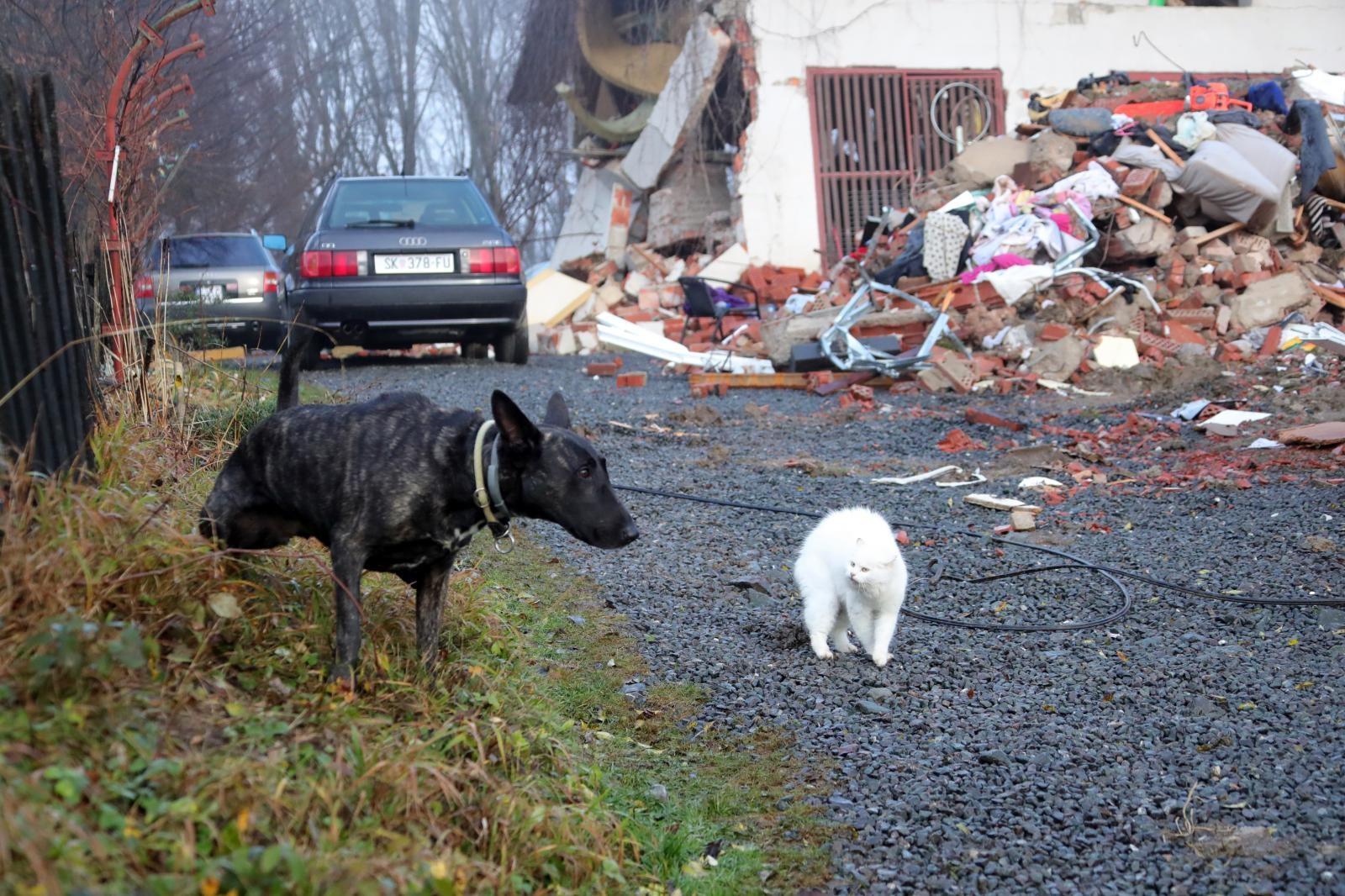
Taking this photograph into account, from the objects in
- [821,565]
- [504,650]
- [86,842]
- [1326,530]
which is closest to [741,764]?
[504,650]

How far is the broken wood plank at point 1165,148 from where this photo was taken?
16.1 metres

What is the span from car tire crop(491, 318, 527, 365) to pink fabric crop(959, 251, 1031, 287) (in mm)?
5357

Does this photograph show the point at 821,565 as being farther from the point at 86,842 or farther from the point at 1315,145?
the point at 1315,145

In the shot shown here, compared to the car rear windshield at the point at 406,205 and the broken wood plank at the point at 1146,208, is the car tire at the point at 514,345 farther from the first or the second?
the broken wood plank at the point at 1146,208

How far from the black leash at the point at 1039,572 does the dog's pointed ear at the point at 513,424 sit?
2.84 meters

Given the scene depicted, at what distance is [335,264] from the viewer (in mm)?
12531

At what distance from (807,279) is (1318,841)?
53.8 ft

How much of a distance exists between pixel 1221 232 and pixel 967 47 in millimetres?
6498

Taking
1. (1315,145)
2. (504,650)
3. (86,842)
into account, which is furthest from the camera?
(1315,145)

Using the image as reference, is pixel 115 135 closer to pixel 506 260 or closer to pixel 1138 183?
pixel 506 260

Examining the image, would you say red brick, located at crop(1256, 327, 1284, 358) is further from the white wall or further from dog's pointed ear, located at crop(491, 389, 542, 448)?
dog's pointed ear, located at crop(491, 389, 542, 448)

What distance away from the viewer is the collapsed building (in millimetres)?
14797

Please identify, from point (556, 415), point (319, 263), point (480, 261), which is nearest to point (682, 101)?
point (480, 261)

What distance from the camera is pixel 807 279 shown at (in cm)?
1947
